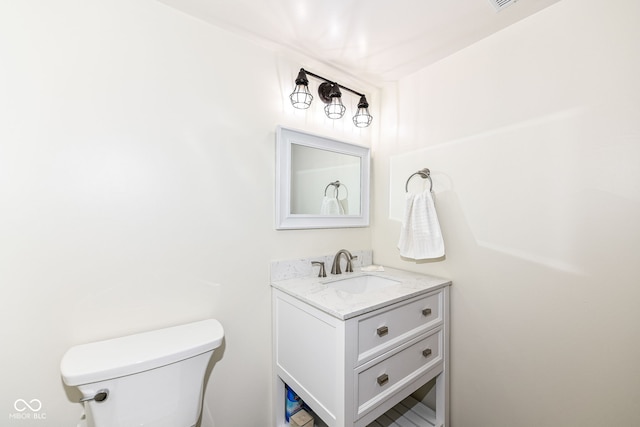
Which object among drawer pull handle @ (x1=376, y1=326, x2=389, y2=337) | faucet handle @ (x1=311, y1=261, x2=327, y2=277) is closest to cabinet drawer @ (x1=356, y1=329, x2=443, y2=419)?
drawer pull handle @ (x1=376, y1=326, x2=389, y2=337)

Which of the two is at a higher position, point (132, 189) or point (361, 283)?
point (132, 189)

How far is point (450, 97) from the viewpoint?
59.6 inches

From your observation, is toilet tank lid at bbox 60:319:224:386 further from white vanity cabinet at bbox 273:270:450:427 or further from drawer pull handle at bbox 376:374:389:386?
drawer pull handle at bbox 376:374:389:386

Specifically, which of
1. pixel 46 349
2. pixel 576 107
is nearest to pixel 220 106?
pixel 46 349

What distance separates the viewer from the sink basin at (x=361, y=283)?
1567mm

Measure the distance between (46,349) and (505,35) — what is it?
2.36m

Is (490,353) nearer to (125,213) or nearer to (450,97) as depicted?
(450,97)

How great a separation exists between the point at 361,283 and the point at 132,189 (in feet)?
4.28

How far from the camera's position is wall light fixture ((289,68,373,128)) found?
146 centimetres

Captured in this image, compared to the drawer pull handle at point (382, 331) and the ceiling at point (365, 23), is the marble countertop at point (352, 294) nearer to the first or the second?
the drawer pull handle at point (382, 331)

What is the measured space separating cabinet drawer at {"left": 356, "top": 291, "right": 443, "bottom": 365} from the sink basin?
0.75 ft

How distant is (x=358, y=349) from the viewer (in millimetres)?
1059

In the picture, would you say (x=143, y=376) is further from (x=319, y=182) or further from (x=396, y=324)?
(x=319, y=182)

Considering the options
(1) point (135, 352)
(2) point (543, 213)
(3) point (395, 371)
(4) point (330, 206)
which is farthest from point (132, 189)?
(2) point (543, 213)
